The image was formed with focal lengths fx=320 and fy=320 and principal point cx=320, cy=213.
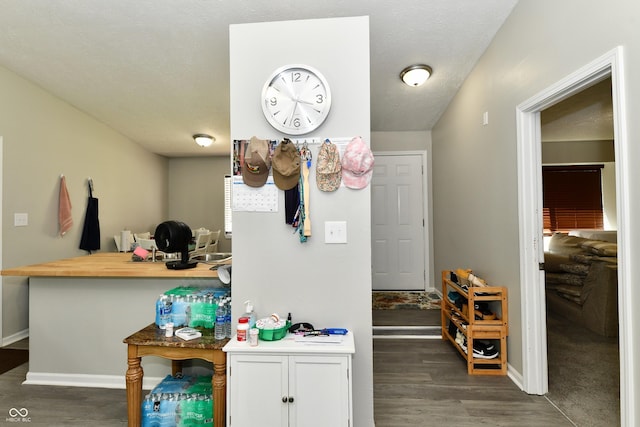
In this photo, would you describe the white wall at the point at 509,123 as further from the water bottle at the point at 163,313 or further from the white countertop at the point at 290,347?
the water bottle at the point at 163,313

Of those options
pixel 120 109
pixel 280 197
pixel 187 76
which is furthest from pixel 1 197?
pixel 280 197

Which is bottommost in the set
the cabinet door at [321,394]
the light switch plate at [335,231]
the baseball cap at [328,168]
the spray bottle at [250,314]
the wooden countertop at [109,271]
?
the cabinet door at [321,394]

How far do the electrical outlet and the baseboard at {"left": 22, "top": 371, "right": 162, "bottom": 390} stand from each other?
158 centimetres

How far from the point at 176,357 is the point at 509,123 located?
8.83 ft

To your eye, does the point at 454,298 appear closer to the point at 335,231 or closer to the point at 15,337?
the point at 335,231

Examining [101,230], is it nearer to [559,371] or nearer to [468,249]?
[468,249]

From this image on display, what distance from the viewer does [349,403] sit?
4.90ft

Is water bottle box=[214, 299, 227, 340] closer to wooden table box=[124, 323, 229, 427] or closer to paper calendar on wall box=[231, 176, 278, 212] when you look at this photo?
wooden table box=[124, 323, 229, 427]

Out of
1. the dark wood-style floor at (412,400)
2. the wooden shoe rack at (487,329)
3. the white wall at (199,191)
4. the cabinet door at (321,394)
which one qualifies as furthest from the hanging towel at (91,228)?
the wooden shoe rack at (487,329)

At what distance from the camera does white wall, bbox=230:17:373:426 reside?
1776 mm

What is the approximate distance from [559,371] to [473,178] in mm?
1708

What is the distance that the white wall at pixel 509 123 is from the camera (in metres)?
1.39

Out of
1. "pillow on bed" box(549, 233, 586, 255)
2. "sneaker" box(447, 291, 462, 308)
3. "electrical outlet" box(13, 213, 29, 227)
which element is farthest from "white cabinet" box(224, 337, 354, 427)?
"pillow on bed" box(549, 233, 586, 255)

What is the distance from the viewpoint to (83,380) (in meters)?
2.34
